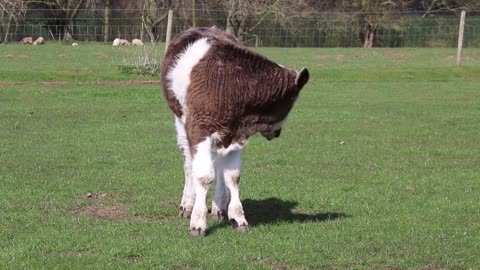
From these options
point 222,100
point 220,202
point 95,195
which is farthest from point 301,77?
point 95,195

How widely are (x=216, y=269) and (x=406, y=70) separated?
2911 centimetres

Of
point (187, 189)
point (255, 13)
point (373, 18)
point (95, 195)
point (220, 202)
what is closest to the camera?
point (220, 202)

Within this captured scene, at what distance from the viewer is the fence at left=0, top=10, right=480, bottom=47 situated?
52.7 meters

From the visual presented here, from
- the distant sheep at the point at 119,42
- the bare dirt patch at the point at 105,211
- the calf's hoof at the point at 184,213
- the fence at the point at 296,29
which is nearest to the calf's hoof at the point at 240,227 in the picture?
the calf's hoof at the point at 184,213

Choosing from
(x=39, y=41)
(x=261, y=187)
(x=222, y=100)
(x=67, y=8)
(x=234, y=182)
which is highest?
(x=222, y=100)

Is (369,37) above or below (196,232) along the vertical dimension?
below

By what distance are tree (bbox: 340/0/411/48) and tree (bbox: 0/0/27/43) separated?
68.6 ft

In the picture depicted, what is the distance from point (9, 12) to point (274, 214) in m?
41.0

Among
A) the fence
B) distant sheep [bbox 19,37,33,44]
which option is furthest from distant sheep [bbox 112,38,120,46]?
distant sheep [bbox 19,37,33,44]

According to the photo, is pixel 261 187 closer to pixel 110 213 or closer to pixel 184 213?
pixel 184 213

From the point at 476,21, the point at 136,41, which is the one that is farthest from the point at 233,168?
the point at 476,21

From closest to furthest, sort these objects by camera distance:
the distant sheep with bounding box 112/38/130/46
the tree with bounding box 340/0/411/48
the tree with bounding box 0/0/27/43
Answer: the tree with bounding box 0/0/27/43 < the distant sheep with bounding box 112/38/130/46 < the tree with bounding box 340/0/411/48

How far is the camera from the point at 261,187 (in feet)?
36.8

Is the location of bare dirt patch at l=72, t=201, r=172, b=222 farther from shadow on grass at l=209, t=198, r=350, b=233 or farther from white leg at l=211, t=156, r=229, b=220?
shadow on grass at l=209, t=198, r=350, b=233
